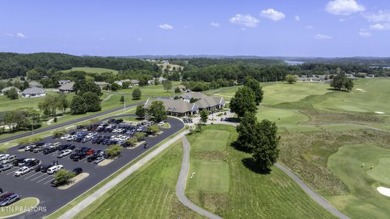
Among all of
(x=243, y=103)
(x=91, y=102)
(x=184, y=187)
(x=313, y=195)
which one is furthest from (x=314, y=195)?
(x=91, y=102)

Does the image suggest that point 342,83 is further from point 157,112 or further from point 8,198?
point 8,198

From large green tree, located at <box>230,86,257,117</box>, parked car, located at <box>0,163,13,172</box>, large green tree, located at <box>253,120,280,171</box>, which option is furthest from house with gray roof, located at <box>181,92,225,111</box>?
parked car, located at <box>0,163,13,172</box>

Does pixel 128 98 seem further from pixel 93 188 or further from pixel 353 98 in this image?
pixel 353 98

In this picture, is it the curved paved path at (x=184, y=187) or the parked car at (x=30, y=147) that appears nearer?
the curved paved path at (x=184, y=187)

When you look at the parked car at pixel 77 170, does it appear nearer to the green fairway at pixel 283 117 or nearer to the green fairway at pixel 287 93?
the green fairway at pixel 283 117

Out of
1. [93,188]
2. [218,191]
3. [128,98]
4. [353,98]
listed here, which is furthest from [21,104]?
[353,98]

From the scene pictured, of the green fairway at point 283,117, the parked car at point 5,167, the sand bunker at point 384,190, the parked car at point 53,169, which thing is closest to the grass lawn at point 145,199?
the parked car at point 53,169
